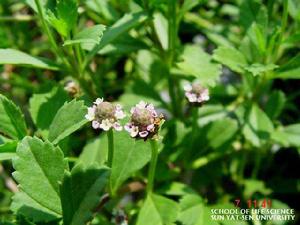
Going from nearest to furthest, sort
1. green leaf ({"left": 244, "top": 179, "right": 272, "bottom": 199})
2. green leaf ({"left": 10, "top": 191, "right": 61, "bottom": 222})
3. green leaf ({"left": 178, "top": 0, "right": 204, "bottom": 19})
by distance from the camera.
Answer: green leaf ({"left": 10, "top": 191, "right": 61, "bottom": 222}) < green leaf ({"left": 178, "top": 0, "right": 204, "bottom": 19}) < green leaf ({"left": 244, "top": 179, "right": 272, "bottom": 199})

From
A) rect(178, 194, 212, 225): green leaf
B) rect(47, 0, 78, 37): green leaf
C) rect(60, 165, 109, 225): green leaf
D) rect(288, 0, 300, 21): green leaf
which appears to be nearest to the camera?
rect(60, 165, 109, 225): green leaf

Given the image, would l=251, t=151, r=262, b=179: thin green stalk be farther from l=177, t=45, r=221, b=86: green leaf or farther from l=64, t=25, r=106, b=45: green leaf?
l=64, t=25, r=106, b=45: green leaf

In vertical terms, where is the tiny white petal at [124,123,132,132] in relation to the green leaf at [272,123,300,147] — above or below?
below

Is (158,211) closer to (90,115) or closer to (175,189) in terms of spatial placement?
(175,189)

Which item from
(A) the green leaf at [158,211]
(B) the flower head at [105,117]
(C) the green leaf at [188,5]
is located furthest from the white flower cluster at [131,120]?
(C) the green leaf at [188,5]

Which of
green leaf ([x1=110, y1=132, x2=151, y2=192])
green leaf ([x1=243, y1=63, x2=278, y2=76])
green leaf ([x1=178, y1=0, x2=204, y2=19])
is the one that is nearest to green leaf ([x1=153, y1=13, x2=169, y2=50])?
green leaf ([x1=178, y1=0, x2=204, y2=19])

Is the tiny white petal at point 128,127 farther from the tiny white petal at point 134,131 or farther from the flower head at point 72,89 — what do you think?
the flower head at point 72,89

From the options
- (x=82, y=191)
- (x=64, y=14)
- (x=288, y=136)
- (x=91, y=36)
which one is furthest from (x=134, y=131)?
(x=288, y=136)
